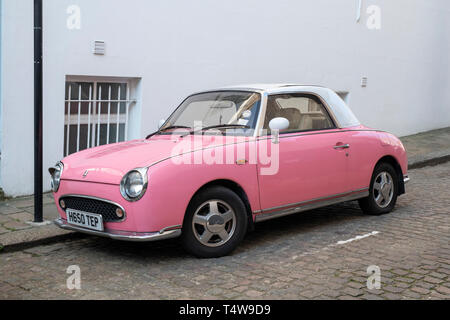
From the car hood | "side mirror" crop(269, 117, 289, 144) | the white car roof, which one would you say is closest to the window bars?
the car hood

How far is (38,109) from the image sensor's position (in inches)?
261

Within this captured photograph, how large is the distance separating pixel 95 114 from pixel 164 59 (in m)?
1.46

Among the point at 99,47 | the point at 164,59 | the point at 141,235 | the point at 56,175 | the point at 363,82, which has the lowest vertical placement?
the point at 141,235

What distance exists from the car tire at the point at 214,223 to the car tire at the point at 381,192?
2184 millimetres

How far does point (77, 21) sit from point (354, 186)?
4.58m

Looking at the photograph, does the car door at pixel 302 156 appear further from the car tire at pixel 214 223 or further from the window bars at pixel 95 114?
the window bars at pixel 95 114

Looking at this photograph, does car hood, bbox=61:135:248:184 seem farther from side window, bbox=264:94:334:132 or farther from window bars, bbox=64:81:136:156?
window bars, bbox=64:81:136:156

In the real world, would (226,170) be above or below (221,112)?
below

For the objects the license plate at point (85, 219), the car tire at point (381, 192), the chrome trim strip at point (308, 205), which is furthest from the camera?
the car tire at point (381, 192)

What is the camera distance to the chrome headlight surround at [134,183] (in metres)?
5.12

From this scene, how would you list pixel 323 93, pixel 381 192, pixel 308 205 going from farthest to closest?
pixel 381 192, pixel 323 93, pixel 308 205

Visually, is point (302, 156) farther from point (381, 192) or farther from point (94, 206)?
point (94, 206)

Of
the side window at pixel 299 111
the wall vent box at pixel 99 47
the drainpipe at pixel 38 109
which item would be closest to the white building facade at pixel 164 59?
the wall vent box at pixel 99 47

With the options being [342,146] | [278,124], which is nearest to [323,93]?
[342,146]
